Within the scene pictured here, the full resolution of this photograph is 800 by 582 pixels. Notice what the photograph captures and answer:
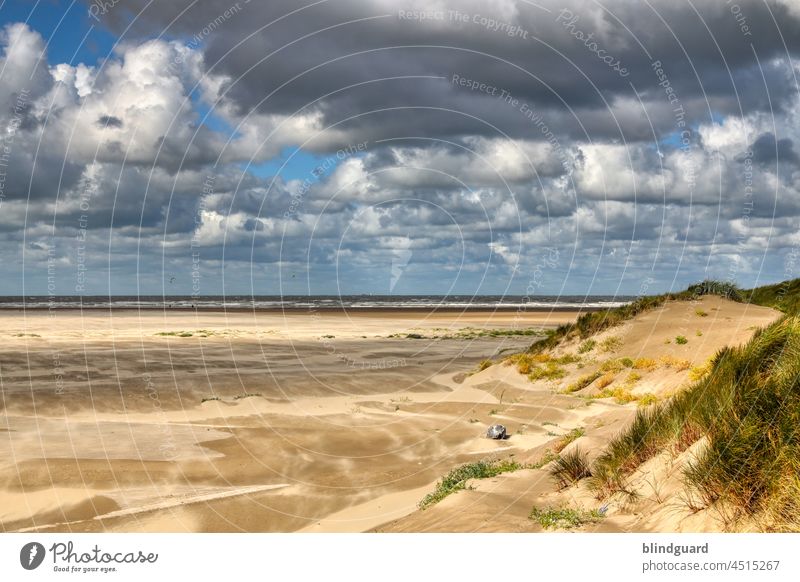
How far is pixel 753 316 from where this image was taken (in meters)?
29.7

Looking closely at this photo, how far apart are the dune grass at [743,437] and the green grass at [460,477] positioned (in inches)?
107

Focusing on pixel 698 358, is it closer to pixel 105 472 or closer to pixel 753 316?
pixel 753 316

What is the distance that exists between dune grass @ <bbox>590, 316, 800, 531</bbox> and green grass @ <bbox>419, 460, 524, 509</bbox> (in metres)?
2.73

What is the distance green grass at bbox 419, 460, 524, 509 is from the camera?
12.6 m

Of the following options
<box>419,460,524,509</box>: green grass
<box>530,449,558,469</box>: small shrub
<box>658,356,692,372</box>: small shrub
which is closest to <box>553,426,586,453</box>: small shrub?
<box>530,449,558,469</box>: small shrub

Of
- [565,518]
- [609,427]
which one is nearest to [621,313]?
[609,427]

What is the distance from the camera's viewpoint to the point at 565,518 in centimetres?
946

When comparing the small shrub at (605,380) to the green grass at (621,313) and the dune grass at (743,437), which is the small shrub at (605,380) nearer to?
the green grass at (621,313)

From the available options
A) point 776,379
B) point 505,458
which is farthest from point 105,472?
point 776,379

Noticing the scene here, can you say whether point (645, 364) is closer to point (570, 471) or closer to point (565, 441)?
point (565, 441)

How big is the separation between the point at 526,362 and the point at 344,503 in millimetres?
20070

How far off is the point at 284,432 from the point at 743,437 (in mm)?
14700

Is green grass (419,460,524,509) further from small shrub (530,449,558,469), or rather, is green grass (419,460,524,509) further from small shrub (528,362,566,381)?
small shrub (528,362,566,381)

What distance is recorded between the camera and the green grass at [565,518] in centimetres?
928
